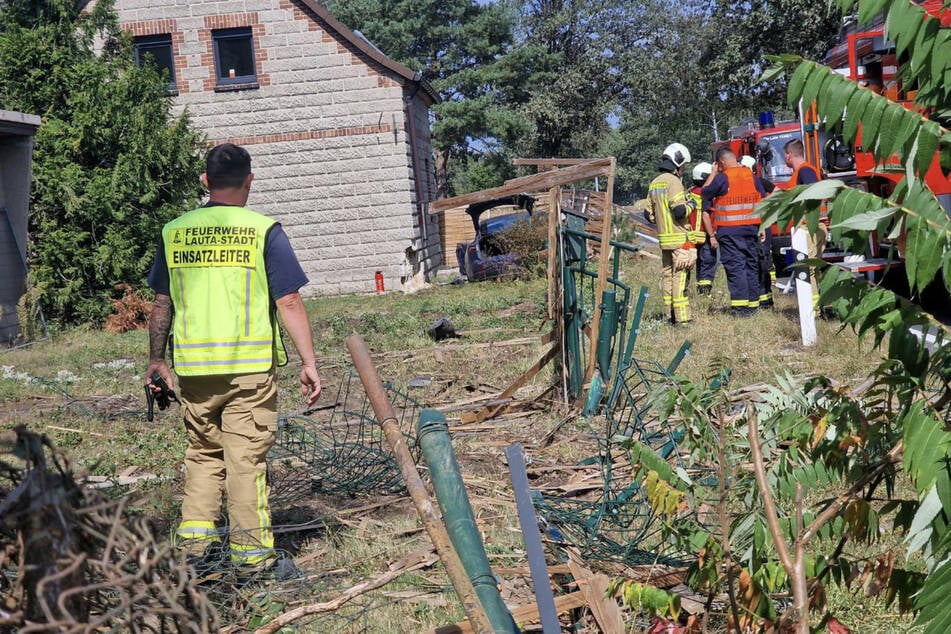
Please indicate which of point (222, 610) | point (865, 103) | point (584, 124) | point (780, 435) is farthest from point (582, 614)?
point (584, 124)

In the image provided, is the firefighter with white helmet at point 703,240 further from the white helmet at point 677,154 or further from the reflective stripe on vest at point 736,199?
the white helmet at point 677,154

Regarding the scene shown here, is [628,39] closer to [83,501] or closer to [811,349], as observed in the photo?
[811,349]

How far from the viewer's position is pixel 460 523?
2.46m

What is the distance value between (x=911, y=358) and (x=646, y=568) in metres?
1.78

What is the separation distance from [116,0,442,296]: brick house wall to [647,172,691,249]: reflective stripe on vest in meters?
11.1

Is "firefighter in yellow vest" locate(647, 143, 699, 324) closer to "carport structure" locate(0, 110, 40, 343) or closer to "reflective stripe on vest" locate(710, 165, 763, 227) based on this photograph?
"reflective stripe on vest" locate(710, 165, 763, 227)

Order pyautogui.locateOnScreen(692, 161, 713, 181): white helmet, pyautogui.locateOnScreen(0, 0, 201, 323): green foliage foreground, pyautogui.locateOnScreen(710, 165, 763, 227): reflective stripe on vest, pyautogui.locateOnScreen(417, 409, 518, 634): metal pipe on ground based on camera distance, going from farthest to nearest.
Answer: pyautogui.locateOnScreen(0, 0, 201, 323): green foliage foreground
pyautogui.locateOnScreen(692, 161, 713, 181): white helmet
pyautogui.locateOnScreen(710, 165, 763, 227): reflective stripe on vest
pyautogui.locateOnScreen(417, 409, 518, 634): metal pipe on ground

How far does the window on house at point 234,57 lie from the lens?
2139cm

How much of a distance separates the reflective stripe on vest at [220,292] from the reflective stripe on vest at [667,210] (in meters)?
7.23

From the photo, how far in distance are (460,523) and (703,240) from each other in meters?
9.72

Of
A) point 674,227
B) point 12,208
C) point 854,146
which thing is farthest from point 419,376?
point 12,208

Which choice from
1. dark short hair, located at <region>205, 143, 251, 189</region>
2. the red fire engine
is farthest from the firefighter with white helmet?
dark short hair, located at <region>205, 143, 251, 189</region>

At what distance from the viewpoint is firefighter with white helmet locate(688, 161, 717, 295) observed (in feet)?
37.9

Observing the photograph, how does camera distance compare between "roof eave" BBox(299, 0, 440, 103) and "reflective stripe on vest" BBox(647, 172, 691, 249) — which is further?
"roof eave" BBox(299, 0, 440, 103)
